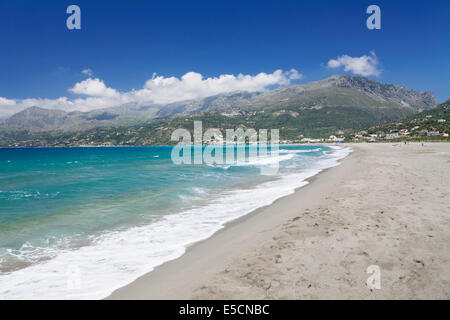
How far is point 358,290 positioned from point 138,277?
434 centimetres

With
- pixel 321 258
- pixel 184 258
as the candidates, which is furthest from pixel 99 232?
pixel 321 258

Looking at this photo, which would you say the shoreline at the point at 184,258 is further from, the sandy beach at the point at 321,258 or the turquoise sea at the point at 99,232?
the turquoise sea at the point at 99,232

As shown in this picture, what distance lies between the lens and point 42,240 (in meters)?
7.73

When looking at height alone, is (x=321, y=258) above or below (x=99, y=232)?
above

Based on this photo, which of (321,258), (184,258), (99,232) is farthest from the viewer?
(99,232)

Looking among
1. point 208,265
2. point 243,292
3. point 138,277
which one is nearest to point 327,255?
point 243,292

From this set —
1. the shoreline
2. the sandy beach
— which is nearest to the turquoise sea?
the shoreline

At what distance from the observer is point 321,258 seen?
479 centimetres

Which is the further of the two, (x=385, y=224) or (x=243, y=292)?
(x=385, y=224)

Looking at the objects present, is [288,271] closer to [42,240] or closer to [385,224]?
[385,224]

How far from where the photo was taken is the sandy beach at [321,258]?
377 cm

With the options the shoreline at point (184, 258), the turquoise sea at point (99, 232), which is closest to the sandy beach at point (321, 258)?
the shoreline at point (184, 258)

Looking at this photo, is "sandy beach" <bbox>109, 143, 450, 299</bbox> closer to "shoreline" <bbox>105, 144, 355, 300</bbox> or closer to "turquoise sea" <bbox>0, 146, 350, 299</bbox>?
"shoreline" <bbox>105, 144, 355, 300</bbox>

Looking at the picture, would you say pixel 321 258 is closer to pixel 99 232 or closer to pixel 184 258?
pixel 184 258
